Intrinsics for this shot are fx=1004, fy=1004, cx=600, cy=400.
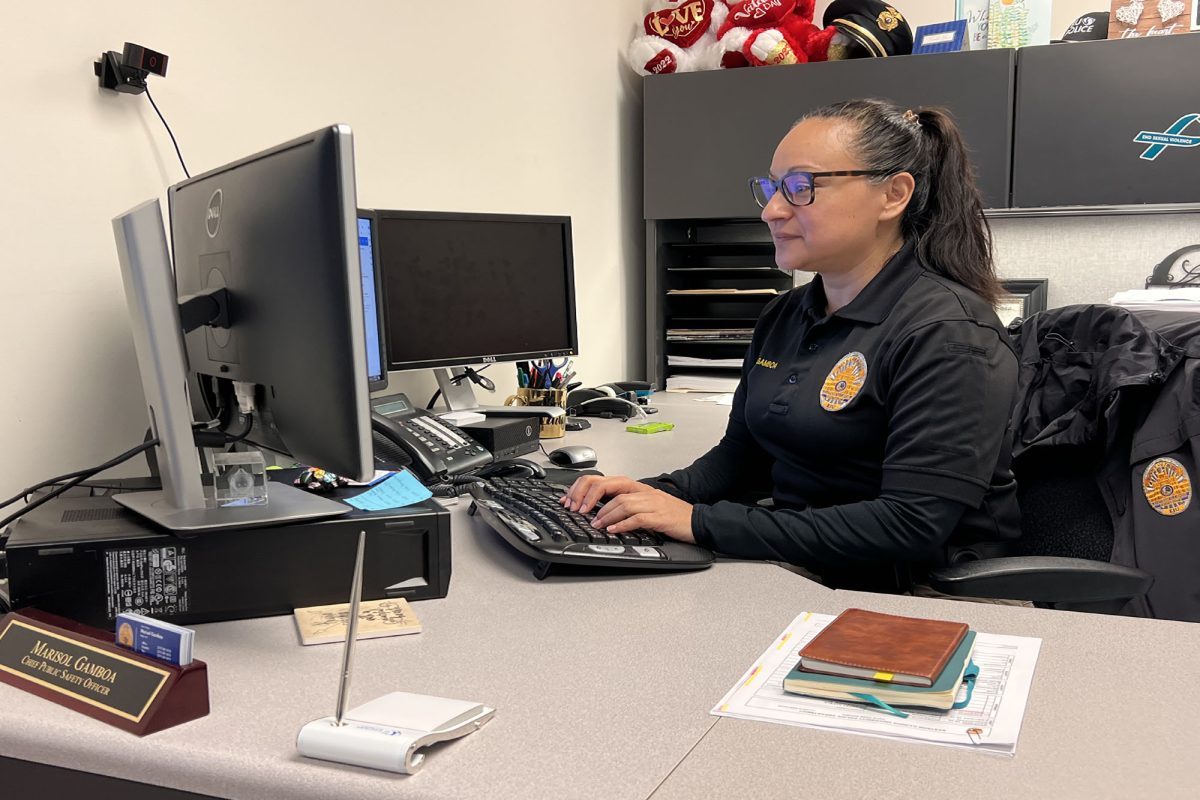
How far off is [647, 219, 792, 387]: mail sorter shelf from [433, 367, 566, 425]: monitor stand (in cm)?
119

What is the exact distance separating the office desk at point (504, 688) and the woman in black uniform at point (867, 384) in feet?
0.45

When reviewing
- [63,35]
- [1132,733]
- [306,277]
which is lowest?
[1132,733]

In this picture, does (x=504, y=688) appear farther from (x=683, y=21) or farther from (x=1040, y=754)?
(x=683, y=21)

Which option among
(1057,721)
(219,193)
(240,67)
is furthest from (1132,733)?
(240,67)

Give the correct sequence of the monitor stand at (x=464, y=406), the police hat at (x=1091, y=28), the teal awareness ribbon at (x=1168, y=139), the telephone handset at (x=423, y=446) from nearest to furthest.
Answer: the telephone handset at (x=423, y=446), the monitor stand at (x=464, y=406), the teal awareness ribbon at (x=1168, y=139), the police hat at (x=1091, y=28)

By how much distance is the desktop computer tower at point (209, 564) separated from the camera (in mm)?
962

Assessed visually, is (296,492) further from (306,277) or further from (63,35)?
(63,35)

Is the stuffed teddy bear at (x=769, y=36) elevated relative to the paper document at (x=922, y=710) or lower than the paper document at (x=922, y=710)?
elevated

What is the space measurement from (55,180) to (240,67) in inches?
17.0

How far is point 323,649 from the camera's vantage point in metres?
0.95

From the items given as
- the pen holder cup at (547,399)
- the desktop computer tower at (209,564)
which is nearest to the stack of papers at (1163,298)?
→ the pen holder cup at (547,399)

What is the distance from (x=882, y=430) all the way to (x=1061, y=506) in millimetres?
393

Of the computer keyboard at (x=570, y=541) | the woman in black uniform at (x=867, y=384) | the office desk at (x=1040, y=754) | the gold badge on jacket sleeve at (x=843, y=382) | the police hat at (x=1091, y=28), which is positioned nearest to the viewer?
the office desk at (x=1040, y=754)

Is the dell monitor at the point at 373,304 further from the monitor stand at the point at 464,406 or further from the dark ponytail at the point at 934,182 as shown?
the dark ponytail at the point at 934,182
